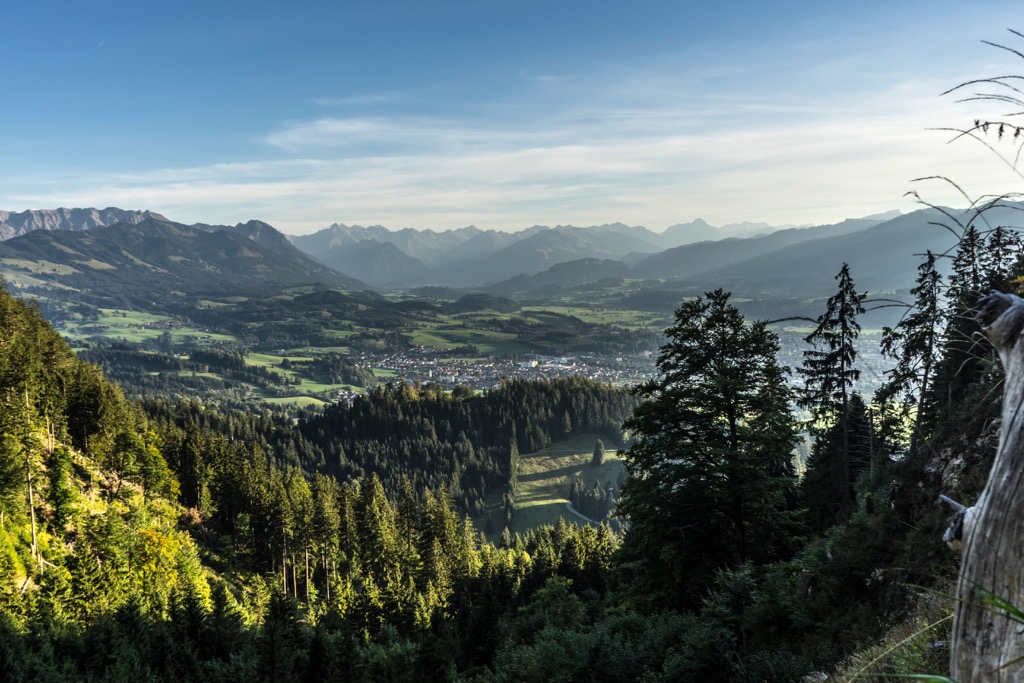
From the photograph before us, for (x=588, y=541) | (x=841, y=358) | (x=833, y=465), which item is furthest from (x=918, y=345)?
(x=588, y=541)

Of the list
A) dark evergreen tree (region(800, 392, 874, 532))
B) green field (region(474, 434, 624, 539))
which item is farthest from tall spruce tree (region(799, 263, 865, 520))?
green field (region(474, 434, 624, 539))

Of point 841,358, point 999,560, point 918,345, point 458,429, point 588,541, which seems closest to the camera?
point 999,560

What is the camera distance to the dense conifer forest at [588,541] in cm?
1177

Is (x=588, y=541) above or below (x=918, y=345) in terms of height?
below

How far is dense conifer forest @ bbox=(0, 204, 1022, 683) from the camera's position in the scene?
11.8m

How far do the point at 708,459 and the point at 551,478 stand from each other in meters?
126

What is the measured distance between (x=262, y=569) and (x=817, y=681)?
64591 millimetres

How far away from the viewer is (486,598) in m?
49.8

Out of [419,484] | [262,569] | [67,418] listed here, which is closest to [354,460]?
[419,484]

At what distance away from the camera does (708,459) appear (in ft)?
54.3

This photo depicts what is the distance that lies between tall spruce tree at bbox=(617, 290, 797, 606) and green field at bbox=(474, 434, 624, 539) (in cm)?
9531

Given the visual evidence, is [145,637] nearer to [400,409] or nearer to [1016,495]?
[1016,495]

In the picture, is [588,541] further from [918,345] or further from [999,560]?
[999,560]

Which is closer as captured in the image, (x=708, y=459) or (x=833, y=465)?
(x=708, y=459)
